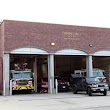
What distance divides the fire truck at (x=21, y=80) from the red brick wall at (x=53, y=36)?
2.59 m

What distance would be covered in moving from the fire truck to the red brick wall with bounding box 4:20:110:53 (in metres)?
2.59

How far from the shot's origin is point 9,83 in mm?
27859

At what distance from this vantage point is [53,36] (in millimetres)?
30641

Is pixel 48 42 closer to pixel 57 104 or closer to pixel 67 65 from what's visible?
pixel 57 104

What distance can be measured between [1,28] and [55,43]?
5.88 m

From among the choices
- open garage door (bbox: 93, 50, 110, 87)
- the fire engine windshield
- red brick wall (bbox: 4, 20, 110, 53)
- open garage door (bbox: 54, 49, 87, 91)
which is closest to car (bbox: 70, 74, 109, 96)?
the fire engine windshield

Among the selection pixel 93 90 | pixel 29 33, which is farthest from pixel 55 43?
pixel 93 90

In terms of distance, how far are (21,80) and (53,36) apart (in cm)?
593

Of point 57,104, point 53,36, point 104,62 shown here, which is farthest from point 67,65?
point 57,104

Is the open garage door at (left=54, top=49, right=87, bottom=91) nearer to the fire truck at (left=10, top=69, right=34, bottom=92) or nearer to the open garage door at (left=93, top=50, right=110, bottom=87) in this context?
the open garage door at (left=93, top=50, right=110, bottom=87)

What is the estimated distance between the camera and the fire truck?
92.3ft

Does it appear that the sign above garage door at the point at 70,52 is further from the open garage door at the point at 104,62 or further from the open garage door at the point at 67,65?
the open garage door at the point at 67,65

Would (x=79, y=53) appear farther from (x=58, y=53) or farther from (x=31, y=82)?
(x=31, y=82)

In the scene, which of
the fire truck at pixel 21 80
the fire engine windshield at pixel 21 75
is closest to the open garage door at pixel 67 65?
the fire engine windshield at pixel 21 75
